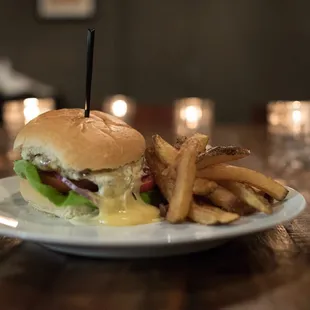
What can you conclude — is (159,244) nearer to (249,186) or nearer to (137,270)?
(137,270)

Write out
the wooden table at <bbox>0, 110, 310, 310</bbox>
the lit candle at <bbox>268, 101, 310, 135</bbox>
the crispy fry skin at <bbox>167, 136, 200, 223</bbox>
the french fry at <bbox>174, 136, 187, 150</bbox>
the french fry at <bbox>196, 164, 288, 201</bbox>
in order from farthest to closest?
1. the lit candle at <bbox>268, 101, 310, 135</bbox>
2. the french fry at <bbox>174, 136, 187, 150</bbox>
3. the french fry at <bbox>196, 164, 288, 201</bbox>
4. the crispy fry skin at <bbox>167, 136, 200, 223</bbox>
5. the wooden table at <bbox>0, 110, 310, 310</bbox>

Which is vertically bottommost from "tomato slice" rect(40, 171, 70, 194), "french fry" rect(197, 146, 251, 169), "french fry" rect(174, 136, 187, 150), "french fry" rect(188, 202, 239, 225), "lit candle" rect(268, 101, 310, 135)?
"lit candle" rect(268, 101, 310, 135)

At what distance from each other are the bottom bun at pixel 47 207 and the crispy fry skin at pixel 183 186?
0.63ft

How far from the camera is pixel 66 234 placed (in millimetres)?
1094

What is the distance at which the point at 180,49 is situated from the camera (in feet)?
20.4

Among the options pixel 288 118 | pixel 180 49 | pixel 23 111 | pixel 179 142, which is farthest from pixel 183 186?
pixel 180 49

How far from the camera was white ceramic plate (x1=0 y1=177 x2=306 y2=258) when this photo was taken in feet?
3.44

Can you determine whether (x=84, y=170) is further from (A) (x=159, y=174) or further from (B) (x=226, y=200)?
(B) (x=226, y=200)

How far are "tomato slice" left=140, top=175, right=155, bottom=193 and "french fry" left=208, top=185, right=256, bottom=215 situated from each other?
0.53 feet

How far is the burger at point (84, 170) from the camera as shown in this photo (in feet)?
4.16

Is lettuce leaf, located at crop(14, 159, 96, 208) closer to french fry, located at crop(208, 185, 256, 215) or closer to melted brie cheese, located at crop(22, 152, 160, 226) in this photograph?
melted brie cheese, located at crop(22, 152, 160, 226)

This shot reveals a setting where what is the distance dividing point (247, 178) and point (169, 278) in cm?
36

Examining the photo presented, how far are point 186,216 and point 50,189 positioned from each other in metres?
0.33

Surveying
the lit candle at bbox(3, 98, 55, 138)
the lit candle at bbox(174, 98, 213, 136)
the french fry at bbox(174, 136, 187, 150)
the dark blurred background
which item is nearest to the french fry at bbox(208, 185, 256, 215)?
the french fry at bbox(174, 136, 187, 150)
